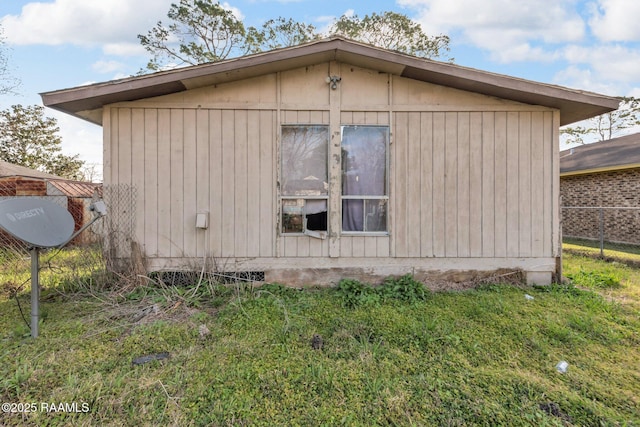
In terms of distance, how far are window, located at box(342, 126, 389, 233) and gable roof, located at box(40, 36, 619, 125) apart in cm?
94

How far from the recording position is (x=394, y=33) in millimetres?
13664

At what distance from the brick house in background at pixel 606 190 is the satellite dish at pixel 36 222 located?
443 inches

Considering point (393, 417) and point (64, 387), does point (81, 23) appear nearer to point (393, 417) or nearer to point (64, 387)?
point (64, 387)

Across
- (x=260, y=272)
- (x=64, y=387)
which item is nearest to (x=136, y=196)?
(x=260, y=272)

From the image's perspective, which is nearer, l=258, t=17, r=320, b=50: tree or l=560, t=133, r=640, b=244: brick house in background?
l=560, t=133, r=640, b=244: brick house in background

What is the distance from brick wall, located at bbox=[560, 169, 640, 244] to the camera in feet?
26.7

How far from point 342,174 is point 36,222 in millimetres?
Answer: 3420

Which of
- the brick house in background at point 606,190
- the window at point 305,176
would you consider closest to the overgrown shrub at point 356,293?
the window at point 305,176

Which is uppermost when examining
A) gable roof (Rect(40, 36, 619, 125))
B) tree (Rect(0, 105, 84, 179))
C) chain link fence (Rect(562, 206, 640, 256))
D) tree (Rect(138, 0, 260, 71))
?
tree (Rect(138, 0, 260, 71))

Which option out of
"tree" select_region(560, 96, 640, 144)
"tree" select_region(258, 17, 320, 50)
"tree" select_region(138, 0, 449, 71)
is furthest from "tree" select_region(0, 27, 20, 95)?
"tree" select_region(560, 96, 640, 144)

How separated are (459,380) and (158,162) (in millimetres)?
4301

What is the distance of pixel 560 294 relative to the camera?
3783 millimetres

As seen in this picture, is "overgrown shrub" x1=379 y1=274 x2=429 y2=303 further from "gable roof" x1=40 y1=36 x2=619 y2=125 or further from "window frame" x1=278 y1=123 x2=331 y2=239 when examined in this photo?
"gable roof" x1=40 y1=36 x2=619 y2=125

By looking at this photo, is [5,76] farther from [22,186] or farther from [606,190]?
[606,190]
